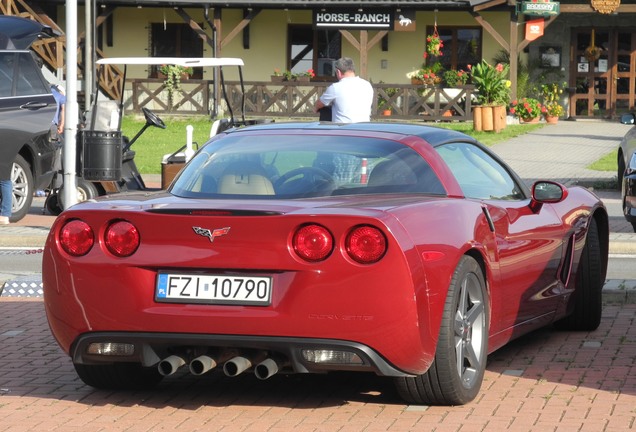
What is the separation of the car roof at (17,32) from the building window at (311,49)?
78.4 ft

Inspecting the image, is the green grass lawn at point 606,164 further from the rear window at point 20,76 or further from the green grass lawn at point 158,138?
the rear window at point 20,76

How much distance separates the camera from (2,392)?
21.9 ft

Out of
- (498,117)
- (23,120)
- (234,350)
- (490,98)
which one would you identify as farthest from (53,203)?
(490,98)

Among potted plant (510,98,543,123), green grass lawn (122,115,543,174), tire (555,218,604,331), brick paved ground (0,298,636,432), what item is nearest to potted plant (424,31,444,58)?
green grass lawn (122,115,543,174)

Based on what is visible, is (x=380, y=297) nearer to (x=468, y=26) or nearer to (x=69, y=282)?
(x=69, y=282)

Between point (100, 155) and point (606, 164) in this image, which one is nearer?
point (100, 155)

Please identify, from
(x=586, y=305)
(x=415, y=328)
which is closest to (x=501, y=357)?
(x=586, y=305)

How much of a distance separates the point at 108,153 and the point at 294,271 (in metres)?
8.97

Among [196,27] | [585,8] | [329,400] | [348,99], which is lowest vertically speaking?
[329,400]

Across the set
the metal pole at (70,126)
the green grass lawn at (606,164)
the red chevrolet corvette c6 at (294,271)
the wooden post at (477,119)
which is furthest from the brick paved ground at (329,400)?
the wooden post at (477,119)

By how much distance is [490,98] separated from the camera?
33.4 metres

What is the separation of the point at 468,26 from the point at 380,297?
112 feet

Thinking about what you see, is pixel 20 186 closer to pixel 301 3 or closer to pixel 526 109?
pixel 526 109

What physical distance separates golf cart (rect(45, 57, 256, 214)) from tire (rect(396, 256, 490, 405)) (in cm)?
848
